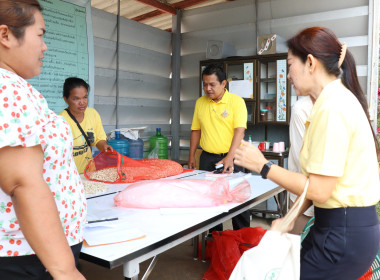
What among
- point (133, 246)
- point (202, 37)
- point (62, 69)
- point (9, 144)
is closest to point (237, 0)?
point (202, 37)

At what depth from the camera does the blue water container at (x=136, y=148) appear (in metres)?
4.73

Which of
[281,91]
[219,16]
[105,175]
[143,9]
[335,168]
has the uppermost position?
[143,9]

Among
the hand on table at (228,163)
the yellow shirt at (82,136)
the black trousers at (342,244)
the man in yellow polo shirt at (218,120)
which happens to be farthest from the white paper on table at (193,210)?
the yellow shirt at (82,136)

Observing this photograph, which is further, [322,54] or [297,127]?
[297,127]

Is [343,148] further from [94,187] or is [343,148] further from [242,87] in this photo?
[242,87]

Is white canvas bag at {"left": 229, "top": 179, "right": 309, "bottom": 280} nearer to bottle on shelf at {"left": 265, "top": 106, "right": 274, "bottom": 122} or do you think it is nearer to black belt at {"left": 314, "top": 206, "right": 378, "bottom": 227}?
black belt at {"left": 314, "top": 206, "right": 378, "bottom": 227}

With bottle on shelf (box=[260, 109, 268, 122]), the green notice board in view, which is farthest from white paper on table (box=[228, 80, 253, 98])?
the green notice board

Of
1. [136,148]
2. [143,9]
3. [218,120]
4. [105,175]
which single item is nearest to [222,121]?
[218,120]

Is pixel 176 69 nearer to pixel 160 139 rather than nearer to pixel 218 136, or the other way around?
pixel 160 139

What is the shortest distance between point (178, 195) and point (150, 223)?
0.97 ft

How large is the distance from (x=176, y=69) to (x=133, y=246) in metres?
4.66

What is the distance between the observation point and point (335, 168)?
3.59 ft

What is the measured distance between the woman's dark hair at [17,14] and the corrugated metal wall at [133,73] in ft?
12.3

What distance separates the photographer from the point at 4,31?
0.85 meters
